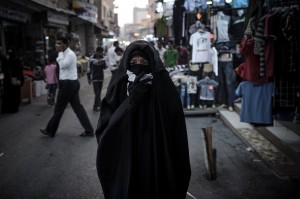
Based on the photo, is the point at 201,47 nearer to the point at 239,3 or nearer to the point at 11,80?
the point at 239,3

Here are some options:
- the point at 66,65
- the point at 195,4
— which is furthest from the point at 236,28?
the point at 66,65

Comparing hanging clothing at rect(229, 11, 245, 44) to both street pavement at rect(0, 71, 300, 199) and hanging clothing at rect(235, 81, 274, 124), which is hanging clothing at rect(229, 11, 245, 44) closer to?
street pavement at rect(0, 71, 300, 199)

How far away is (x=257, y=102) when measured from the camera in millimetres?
5414

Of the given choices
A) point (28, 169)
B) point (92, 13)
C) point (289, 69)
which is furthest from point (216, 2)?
point (92, 13)

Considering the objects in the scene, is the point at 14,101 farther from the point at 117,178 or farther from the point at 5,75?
the point at 117,178

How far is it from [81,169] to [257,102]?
2920 millimetres

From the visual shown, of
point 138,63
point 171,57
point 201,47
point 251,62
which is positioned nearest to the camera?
point 138,63

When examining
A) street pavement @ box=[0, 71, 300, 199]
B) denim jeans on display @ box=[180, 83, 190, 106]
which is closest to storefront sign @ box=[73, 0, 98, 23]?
denim jeans on display @ box=[180, 83, 190, 106]

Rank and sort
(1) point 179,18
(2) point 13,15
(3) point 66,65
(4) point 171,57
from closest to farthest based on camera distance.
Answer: (3) point 66,65
(1) point 179,18
(4) point 171,57
(2) point 13,15

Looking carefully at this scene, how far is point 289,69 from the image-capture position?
4867 mm

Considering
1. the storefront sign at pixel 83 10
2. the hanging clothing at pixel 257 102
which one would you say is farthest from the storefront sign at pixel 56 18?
the hanging clothing at pixel 257 102

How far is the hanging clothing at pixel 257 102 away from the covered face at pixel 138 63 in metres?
2.96

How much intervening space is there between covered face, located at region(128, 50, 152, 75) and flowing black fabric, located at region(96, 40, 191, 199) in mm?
37

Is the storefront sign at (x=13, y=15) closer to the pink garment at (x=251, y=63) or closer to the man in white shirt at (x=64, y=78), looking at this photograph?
the man in white shirt at (x=64, y=78)
